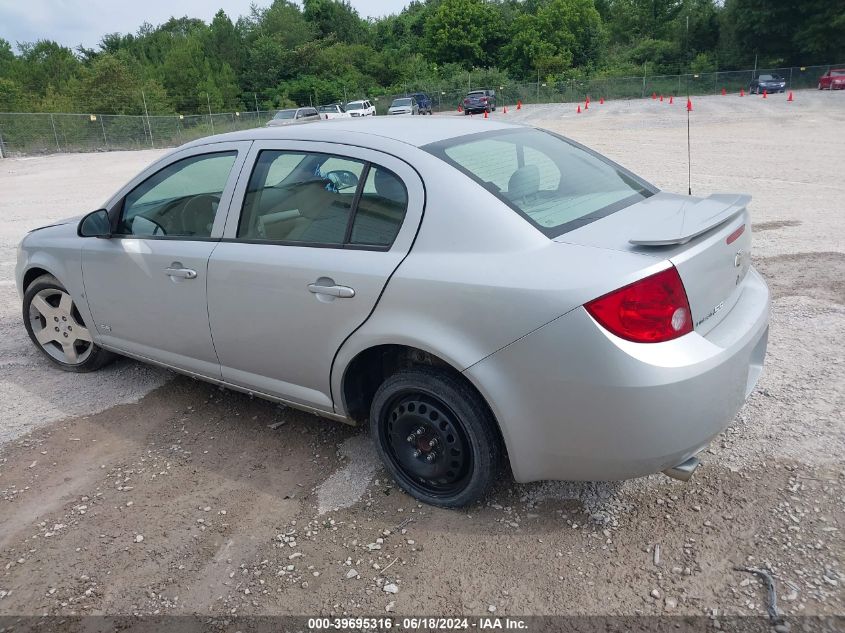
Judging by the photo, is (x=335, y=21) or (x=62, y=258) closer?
(x=62, y=258)

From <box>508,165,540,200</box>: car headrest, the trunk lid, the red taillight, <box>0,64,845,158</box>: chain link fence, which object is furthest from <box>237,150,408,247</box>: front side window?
<box>0,64,845,158</box>: chain link fence

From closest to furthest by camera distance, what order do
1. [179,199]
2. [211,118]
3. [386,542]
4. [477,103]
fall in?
1. [386,542]
2. [179,199]
3. [211,118]
4. [477,103]

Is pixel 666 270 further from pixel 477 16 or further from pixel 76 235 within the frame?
pixel 477 16

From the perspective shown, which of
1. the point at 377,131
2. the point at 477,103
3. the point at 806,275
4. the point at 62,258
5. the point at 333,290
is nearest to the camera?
the point at 333,290

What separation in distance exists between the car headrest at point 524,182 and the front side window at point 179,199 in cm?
156

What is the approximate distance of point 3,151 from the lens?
1216 inches

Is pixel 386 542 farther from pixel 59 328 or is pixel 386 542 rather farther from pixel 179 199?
pixel 59 328

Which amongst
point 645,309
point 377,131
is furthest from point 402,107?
point 645,309

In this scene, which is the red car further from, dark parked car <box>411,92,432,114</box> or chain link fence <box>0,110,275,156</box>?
chain link fence <box>0,110,275,156</box>

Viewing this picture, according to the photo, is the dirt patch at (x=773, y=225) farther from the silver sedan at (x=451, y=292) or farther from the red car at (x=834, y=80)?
the red car at (x=834, y=80)

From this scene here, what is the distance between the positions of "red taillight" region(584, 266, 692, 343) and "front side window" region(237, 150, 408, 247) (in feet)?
3.35

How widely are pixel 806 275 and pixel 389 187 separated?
4.56 metres

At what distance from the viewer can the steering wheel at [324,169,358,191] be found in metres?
3.16

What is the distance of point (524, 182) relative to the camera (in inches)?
120
